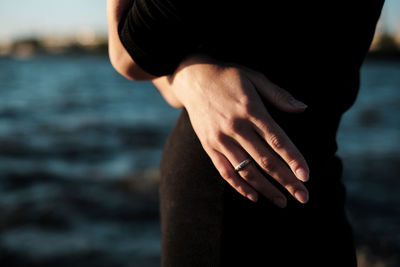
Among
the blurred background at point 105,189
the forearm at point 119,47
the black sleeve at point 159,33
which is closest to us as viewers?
the black sleeve at point 159,33

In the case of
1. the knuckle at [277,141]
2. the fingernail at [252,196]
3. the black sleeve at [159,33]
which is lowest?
the fingernail at [252,196]

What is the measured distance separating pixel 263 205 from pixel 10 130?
32.1 ft

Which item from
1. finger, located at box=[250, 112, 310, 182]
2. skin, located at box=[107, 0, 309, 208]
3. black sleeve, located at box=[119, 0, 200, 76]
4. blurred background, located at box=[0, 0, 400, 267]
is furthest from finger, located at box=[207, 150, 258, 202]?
blurred background, located at box=[0, 0, 400, 267]

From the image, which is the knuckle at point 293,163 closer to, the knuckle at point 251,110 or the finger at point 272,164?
the finger at point 272,164

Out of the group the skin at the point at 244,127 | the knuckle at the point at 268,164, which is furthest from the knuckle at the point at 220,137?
the knuckle at the point at 268,164

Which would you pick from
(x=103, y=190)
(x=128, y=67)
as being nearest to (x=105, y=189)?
(x=103, y=190)

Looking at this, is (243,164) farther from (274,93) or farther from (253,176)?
(274,93)

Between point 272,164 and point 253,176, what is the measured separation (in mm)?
54

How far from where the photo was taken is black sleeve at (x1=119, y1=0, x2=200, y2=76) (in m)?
0.83

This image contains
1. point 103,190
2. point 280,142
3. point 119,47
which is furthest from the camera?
point 103,190

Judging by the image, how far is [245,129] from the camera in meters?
0.87

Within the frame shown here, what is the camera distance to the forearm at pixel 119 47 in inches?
39.9

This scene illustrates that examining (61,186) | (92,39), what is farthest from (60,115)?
(92,39)

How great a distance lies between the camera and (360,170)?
20.4 feet
